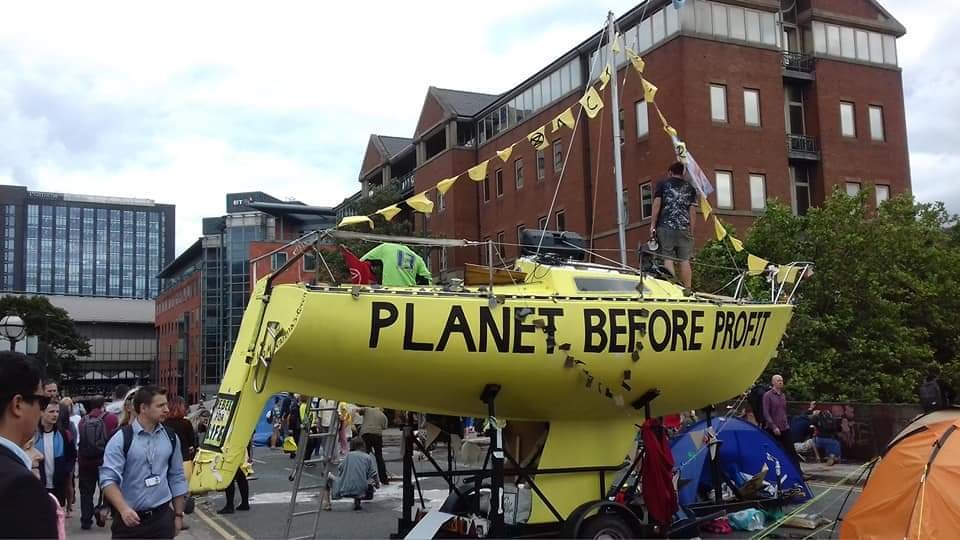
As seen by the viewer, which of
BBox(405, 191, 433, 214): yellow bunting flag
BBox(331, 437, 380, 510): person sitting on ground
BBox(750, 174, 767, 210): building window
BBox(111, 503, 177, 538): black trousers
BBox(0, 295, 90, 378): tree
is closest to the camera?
BBox(111, 503, 177, 538): black trousers

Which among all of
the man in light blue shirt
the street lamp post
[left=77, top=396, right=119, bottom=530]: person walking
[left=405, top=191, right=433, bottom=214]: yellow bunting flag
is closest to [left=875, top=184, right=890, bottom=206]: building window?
[left=405, top=191, right=433, bottom=214]: yellow bunting flag

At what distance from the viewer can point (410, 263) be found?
8938 mm

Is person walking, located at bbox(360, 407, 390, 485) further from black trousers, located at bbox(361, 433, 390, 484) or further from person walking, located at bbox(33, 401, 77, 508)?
person walking, located at bbox(33, 401, 77, 508)

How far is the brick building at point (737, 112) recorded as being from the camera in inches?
1275

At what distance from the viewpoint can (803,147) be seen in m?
Result: 35.0

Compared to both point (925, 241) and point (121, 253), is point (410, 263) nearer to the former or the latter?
point (925, 241)

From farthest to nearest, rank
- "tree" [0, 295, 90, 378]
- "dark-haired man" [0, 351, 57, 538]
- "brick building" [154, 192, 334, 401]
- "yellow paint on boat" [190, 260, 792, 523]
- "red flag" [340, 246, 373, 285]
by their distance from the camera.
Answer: "tree" [0, 295, 90, 378] < "brick building" [154, 192, 334, 401] < "red flag" [340, 246, 373, 285] < "yellow paint on boat" [190, 260, 792, 523] < "dark-haired man" [0, 351, 57, 538]

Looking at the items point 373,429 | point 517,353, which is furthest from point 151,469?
point 373,429

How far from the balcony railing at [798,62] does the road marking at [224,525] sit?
3041 centimetres

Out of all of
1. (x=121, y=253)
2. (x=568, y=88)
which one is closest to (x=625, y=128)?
(x=568, y=88)

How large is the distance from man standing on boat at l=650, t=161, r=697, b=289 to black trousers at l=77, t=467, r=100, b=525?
345 inches

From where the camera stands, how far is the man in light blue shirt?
5879 millimetres

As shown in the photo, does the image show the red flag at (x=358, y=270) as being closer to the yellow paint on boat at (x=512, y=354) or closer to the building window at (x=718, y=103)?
the yellow paint on boat at (x=512, y=354)

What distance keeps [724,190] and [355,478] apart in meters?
23.3
